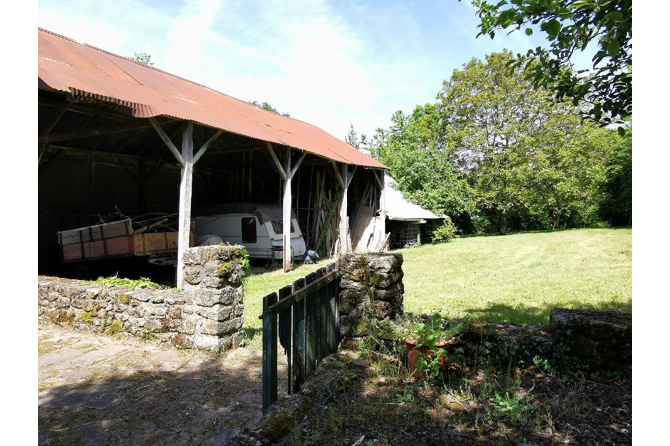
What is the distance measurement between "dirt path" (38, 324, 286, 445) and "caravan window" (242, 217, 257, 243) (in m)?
9.42

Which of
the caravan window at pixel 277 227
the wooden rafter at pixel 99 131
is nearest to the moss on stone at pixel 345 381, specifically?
the wooden rafter at pixel 99 131

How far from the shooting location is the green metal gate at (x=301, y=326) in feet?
9.65

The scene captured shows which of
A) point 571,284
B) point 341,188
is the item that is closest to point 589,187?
point 341,188

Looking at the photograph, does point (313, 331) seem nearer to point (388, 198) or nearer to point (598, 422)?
point (598, 422)

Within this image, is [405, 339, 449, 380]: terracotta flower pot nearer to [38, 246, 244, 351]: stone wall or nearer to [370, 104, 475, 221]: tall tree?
[38, 246, 244, 351]: stone wall

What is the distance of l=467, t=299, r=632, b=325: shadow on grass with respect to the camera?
6371mm

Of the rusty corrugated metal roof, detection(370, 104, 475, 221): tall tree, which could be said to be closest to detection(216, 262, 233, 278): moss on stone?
the rusty corrugated metal roof

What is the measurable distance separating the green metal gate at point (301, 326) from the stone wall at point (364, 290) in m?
0.11

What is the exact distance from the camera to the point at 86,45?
11.5 m

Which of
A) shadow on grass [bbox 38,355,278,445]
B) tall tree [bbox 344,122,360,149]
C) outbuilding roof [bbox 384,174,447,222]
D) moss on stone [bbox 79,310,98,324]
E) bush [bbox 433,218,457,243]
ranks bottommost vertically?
shadow on grass [bbox 38,355,278,445]

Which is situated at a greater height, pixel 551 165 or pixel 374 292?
pixel 551 165

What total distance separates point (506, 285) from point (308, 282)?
778 centimetres

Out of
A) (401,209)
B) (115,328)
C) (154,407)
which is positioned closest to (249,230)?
(115,328)

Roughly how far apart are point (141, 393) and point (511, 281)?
9192 mm
